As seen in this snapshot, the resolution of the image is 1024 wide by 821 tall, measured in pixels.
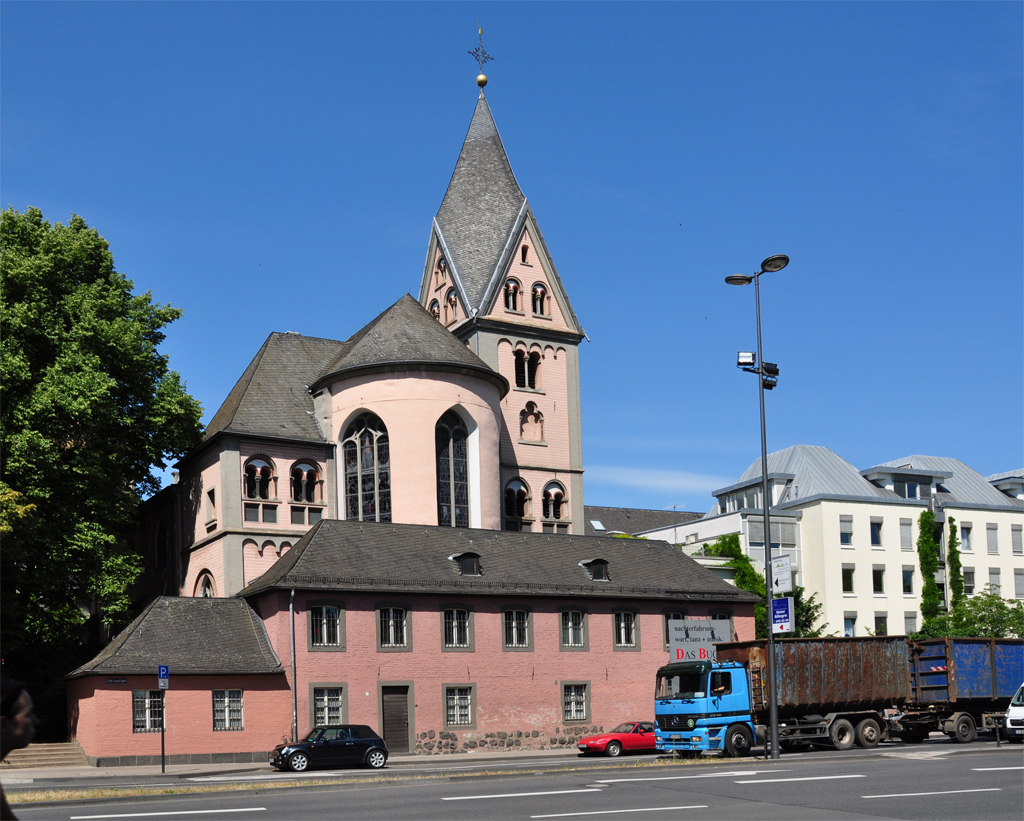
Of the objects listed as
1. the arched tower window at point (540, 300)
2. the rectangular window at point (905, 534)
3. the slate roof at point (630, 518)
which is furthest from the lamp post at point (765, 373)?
the slate roof at point (630, 518)

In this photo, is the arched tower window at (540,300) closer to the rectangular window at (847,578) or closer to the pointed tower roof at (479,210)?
the pointed tower roof at (479,210)

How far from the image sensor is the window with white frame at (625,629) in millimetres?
43656

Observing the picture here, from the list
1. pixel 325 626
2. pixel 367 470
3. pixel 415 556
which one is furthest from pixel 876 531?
pixel 325 626

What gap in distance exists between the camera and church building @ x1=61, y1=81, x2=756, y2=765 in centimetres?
3675

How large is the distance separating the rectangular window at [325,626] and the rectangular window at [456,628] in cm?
396

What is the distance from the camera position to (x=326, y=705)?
3750cm

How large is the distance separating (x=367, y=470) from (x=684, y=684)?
22.8 m

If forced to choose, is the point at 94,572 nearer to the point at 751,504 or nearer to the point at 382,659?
the point at 382,659

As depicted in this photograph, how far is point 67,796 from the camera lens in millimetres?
20672

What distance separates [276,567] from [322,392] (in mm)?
13335

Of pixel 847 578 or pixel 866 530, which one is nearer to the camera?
pixel 847 578

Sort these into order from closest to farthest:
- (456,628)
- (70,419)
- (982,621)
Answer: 1. (456,628)
2. (70,419)
3. (982,621)

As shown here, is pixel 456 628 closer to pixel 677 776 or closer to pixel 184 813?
pixel 677 776

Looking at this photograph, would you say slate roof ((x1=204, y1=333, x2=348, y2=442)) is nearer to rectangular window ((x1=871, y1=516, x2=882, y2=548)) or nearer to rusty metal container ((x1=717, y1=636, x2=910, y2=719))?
rusty metal container ((x1=717, y1=636, x2=910, y2=719))
